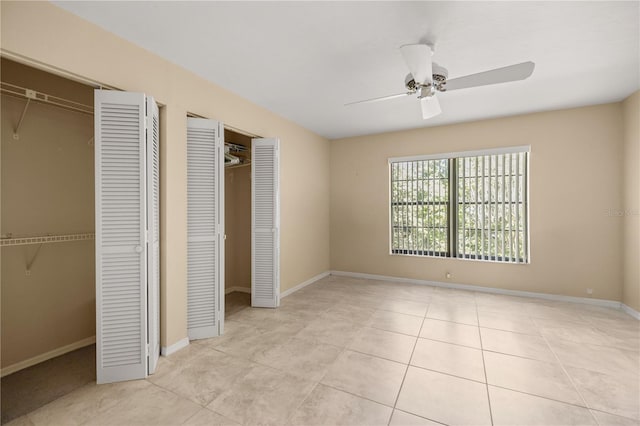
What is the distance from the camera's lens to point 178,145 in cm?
259

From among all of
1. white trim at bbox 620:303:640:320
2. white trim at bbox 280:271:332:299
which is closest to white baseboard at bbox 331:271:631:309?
white trim at bbox 620:303:640:320

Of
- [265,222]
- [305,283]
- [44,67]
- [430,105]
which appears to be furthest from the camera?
[305,283]

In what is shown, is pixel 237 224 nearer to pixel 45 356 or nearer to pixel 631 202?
pixel 45 356

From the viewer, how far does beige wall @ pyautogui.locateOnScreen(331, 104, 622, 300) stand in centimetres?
361

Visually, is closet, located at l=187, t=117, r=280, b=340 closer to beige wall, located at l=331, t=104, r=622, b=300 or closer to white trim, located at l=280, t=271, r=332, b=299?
white trim, located at l=280, t=271, r=332, b=299

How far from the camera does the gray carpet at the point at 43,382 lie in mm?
1826

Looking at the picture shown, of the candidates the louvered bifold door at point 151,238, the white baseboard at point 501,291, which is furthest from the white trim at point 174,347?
the white baseboard at point 501,291

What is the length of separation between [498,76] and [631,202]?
2.83m

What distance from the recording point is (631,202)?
3.36 m

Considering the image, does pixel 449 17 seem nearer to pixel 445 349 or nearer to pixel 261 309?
pixel 445 349

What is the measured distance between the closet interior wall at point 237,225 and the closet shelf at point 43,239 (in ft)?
6.65

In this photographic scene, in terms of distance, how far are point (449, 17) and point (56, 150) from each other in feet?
11.4

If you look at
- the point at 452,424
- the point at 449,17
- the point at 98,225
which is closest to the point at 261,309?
the point at 98,225

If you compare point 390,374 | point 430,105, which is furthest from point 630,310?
point 430,105
